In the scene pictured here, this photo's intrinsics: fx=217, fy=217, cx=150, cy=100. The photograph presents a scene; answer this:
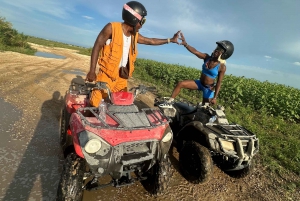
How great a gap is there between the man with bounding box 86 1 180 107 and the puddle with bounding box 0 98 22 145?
225 centimetres

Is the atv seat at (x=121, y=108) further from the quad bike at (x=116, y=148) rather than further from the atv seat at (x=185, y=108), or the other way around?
the atv seat at (x=185, y=108)

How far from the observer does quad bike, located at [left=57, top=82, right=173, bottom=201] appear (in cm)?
231

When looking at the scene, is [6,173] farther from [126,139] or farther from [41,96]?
[41,96]

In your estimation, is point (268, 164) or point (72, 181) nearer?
point (72, 181)

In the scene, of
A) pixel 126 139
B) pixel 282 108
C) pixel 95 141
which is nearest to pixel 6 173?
pixel 95 141

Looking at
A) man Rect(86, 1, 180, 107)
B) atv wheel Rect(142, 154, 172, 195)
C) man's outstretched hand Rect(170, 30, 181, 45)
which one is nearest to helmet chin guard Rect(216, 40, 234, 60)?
man's outstretched hand Rect(170, 30, 181, 45)

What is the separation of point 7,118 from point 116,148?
12.7 ft

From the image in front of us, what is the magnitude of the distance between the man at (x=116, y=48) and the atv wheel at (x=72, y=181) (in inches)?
40.3

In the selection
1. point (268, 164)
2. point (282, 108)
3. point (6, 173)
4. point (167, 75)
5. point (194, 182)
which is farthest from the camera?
point (167, 75)

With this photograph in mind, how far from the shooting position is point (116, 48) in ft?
11.0

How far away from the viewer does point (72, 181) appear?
7.67 feet

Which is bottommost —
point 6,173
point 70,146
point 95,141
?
point 6,173

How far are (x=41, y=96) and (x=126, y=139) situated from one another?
5683 millimetres

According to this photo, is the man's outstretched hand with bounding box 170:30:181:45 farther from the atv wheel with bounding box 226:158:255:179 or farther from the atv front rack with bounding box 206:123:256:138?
the atv wheel with bounding box 226:158:255:179
